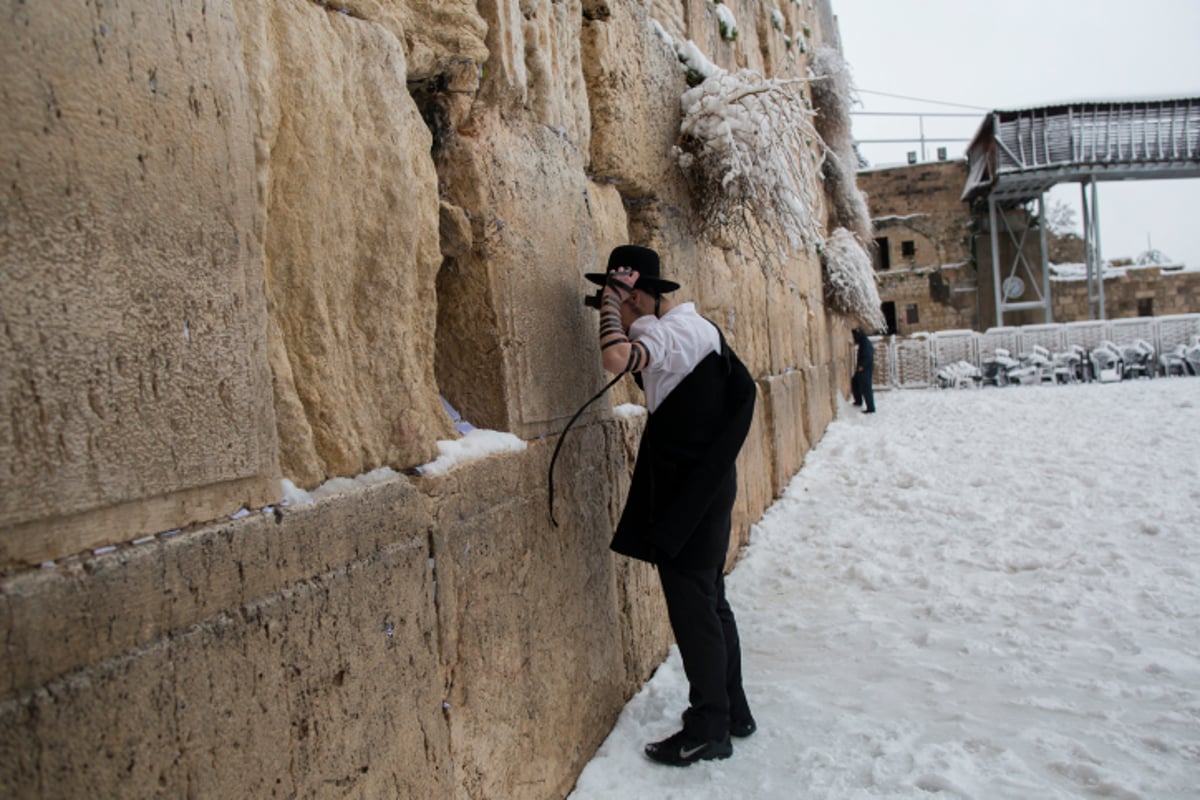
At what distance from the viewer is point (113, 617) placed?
99cm

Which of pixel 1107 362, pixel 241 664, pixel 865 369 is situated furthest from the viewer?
pixel 1107 362

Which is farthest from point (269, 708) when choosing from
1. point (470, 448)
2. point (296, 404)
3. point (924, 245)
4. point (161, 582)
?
point (924, 245)

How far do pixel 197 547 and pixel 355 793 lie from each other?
1.84 feet

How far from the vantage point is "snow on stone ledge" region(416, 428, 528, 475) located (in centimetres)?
175

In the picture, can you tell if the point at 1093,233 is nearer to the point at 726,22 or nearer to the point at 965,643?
the point at 726,22

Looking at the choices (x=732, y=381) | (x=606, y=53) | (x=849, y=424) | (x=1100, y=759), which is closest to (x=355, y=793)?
(x=732, y=381)

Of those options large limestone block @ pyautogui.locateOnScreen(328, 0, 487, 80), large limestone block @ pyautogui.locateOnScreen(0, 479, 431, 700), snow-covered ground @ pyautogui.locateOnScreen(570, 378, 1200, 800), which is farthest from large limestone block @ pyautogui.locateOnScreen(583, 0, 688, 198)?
large limestone block @ pyautogui.locateOnScreen(0, 479, 431, 700)

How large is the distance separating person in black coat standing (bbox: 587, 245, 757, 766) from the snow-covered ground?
0.67ft

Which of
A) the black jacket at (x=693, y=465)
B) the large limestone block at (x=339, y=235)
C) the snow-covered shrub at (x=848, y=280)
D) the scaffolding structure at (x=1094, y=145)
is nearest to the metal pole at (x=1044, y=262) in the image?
the scaffolding structure at (x=1094, y=145)

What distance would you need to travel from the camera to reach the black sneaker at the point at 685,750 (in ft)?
7.70

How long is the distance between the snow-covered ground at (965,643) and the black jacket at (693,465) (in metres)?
0.65

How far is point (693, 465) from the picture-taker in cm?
238

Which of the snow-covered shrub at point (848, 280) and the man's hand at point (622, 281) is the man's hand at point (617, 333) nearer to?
the man's hand at point (622, 281)

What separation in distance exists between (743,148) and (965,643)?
235 cm
